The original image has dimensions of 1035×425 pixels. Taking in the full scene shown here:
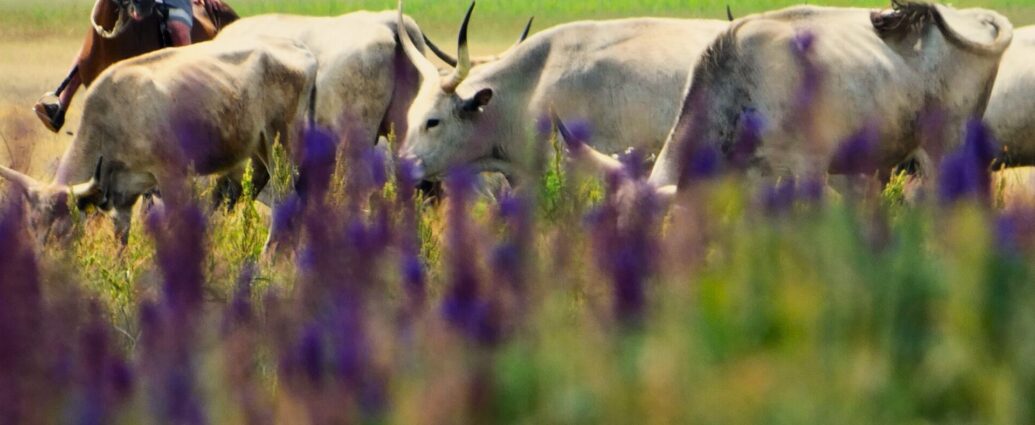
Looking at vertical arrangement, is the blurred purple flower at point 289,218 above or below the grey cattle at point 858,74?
above

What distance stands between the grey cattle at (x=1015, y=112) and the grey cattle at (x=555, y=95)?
2153 millimetres

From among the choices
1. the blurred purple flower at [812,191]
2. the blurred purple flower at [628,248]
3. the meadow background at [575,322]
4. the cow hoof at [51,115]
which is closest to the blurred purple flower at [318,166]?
the meadow background at [575,322]

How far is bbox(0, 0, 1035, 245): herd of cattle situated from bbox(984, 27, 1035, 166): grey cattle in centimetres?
1

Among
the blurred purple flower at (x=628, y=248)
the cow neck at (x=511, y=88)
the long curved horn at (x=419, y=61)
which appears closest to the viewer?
the blurred purple flower at (x=628, y=248)

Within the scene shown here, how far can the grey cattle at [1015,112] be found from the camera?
12.0 meters

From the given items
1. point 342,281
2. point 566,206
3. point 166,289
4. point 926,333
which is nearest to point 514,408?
point 342,281

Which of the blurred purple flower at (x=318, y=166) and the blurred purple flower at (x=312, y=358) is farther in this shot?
the blurred purple flower at (x=318, y=166)

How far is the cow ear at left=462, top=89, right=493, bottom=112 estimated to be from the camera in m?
10.9

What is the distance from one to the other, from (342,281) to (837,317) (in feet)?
2.42

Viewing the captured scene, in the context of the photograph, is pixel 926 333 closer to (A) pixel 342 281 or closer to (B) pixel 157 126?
(A) pixel 342 281

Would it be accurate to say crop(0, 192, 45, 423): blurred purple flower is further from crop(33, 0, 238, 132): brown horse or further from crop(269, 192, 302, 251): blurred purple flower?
crop(33, 0, 238, 132): brown horse

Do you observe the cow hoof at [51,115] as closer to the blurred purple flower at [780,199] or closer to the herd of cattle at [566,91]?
the herd of cattle at [566,91]

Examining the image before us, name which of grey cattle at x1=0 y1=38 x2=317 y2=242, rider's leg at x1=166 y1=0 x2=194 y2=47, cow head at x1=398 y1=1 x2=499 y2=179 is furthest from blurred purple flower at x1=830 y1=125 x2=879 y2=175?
rider's leg at x1=166 y1=0 x2=194 y2=47

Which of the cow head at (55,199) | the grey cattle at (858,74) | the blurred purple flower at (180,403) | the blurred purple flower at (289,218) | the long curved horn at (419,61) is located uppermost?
the blurred purple flower at (180,403)
